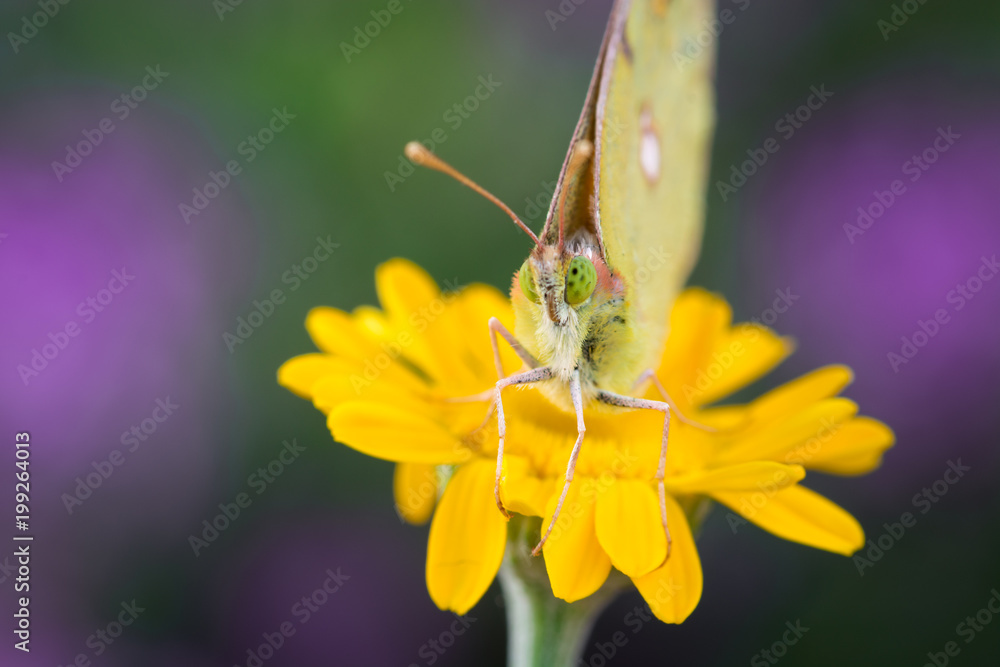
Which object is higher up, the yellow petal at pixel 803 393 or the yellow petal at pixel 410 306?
the yellow petal at pixel 803 393

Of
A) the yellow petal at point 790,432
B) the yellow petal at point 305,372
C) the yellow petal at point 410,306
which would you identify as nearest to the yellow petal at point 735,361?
the yellow petal at point 790,432

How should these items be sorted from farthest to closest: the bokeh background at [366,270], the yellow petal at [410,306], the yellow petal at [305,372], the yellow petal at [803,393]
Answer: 1. the bokeh background at [366,270]
2. the yellow petal at [410,306]
3. the yellow petal at [803,393]
4. the yellow petal at [305,372]

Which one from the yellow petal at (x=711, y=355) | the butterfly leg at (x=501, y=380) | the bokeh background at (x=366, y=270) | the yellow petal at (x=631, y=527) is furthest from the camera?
the bokeh background at (x=366, y=270)

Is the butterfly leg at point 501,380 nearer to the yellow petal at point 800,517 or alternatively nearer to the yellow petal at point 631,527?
the yellow petal at point 631,527

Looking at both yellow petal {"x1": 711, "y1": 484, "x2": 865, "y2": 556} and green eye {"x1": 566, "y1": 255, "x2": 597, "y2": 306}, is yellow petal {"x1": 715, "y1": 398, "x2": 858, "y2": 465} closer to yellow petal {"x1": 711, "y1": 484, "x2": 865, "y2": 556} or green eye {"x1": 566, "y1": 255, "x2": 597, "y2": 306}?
yellow petal {"x1": 711, "y1": 484, "x2": 865, "y2": 556}

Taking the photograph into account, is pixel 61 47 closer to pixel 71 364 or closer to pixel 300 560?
pixel 71 364

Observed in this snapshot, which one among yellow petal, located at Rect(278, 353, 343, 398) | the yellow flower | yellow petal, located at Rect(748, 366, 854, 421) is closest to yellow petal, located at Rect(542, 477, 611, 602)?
the yellow flower

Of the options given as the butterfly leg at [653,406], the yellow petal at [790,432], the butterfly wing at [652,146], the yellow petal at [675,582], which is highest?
the butterfly wing at [652,146]
